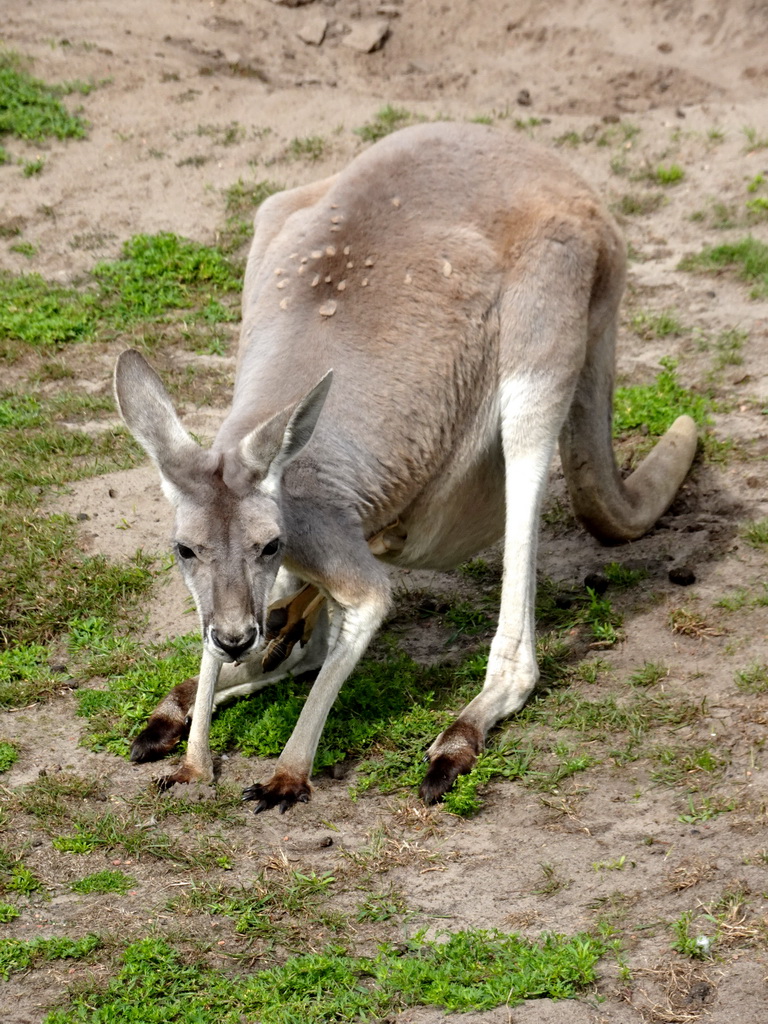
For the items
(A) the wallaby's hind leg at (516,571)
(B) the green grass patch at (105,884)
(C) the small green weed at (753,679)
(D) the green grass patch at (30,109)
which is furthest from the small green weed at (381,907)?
(D) the green grass patch at (30,109)

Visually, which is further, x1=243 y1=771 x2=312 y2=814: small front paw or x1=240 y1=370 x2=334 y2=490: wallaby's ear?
x1=243 y1=771 x2=312 y2=814: small front paw

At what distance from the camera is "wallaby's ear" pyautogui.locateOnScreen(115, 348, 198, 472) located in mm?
3730

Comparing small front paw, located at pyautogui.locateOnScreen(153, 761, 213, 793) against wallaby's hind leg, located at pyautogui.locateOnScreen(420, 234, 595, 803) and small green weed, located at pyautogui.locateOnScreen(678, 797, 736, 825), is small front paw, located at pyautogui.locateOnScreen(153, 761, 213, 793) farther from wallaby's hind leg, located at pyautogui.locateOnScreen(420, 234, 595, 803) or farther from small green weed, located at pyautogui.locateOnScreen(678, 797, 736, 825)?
small green weed, located at pyautogui.locateOnScreen(678, 797, 736, 825)

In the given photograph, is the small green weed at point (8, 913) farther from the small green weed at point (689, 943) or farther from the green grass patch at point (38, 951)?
the small green weed at point (689, 943)

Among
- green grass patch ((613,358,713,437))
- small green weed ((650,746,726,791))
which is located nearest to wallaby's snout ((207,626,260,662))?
small green weed ((650,746,726,791))

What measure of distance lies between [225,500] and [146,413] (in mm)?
352

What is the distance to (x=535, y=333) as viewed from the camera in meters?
4.50

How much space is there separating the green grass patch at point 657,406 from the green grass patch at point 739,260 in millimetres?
1030

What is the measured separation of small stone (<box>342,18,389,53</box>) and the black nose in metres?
6.46

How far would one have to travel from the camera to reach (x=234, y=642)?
3.50 m

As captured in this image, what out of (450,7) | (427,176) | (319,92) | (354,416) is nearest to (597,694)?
(354,416)

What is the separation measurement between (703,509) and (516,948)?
2.58 meters

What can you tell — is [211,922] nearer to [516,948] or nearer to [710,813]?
[516,948]

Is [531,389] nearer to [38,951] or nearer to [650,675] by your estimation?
[650,675]
